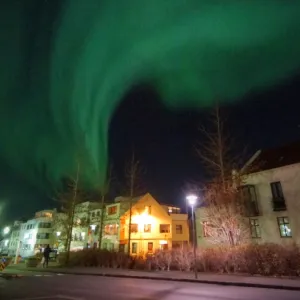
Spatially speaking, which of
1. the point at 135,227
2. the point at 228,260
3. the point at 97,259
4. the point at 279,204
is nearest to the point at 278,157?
the point at 279,204

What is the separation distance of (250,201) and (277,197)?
135 inches

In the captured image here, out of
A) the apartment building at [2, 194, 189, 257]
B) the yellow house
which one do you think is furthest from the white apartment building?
the yellow house

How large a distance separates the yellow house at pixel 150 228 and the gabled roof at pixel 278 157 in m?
26.8

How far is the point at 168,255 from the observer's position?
24.2m

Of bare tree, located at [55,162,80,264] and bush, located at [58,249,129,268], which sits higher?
bare tree, located at [55,162,80,264]

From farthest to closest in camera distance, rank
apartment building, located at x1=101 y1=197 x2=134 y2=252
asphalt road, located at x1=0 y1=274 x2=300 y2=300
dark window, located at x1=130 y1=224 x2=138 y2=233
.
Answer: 1. dark window, located at x1=130 y1=224 x2=138 y2=233
2. apartment building, located at x1=101 y1=197 x2=134 y2=252
3. asphalt road, located at x1=0 y1=274 x2=300 y2=300

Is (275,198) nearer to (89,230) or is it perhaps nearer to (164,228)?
(164,228)

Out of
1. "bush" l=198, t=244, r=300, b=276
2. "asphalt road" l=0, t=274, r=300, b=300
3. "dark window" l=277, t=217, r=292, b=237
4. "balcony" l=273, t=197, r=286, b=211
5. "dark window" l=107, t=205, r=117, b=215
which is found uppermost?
"dark window" l=107, t=205, r=117, b=215

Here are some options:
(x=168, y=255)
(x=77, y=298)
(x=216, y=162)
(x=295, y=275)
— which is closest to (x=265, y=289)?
(x=295, y=275)

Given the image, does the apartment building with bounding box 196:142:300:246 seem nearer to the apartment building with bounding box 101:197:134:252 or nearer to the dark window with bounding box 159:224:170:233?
the apartment building with bounding box 101:197:134:252

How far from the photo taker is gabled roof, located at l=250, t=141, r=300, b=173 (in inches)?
1342

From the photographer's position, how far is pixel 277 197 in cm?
3338

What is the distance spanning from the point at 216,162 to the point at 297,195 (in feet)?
33.9

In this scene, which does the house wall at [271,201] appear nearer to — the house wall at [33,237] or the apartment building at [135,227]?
the apartment building at [135,227]
